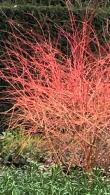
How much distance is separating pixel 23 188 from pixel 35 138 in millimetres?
1489

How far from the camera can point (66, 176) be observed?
4852mm

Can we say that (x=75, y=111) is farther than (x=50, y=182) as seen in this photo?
Yes

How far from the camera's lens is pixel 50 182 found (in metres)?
4.57

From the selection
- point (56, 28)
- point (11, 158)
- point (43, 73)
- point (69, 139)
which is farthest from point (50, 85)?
point (56, 28)

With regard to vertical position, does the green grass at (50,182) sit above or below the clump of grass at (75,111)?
below

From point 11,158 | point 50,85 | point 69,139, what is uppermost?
point 50,85

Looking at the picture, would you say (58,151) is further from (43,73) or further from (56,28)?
(56,28)

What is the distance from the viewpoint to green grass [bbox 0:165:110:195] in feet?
14.4

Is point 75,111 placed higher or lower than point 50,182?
higher

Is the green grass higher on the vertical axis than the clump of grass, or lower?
lower

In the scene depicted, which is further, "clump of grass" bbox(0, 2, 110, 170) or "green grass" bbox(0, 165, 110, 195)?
"clump of grass" bbox(0, 2, 110, 170)

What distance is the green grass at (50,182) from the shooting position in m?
4.39

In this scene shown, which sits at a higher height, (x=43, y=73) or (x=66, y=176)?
(x=43, y=73)

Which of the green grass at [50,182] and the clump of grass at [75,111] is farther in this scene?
the clump of grass at [75,111]
